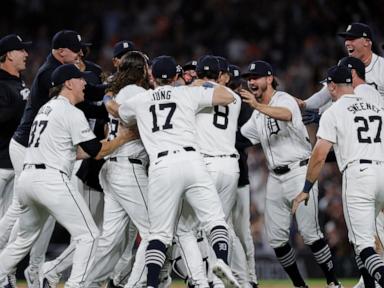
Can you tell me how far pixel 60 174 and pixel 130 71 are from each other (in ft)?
4.37

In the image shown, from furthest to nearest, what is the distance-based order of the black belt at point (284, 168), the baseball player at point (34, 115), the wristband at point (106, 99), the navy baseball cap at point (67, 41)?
1. the black belt at point (284, 168)
2. the navy baseball cap at point (67, 41)
3. the baseball player at point (34, 115)
4. the wristband at point (106, 99)

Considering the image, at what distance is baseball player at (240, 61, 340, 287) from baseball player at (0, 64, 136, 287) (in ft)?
6.60

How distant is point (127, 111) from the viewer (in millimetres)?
9172

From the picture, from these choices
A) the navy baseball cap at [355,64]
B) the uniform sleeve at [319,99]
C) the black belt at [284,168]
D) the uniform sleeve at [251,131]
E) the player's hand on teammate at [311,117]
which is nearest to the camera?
the navy baseball cap at [355,64]

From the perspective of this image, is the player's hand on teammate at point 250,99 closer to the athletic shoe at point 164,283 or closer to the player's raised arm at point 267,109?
the player's raised arm at point 267,109

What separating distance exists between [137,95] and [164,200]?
3.48 ft

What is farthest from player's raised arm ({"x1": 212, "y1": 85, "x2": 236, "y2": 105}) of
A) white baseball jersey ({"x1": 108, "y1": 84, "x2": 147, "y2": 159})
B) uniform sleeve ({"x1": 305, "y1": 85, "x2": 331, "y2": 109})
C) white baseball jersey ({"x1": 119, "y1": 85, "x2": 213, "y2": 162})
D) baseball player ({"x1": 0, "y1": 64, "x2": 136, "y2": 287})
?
uniform sleeve ({"x1": 305, "y1": 85, "x2": 331, "y2": 109})

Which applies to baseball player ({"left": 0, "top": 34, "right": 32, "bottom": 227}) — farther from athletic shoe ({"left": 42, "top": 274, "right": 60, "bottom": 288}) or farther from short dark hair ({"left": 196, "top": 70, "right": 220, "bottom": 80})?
short dark hair ({"left": 196, "top": 70, "right": 220, "bottom": 80})

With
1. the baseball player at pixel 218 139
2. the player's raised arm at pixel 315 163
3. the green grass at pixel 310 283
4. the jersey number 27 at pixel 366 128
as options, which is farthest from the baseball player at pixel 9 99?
the green grass at pixel 310 283

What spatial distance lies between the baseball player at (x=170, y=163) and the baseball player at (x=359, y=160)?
1.10 metres

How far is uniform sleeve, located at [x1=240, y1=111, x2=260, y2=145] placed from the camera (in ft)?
34.8

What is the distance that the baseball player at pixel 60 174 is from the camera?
888 centimetres

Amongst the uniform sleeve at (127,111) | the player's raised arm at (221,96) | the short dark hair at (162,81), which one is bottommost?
the uniform sleeve at (127,111)

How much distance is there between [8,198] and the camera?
424 inches
